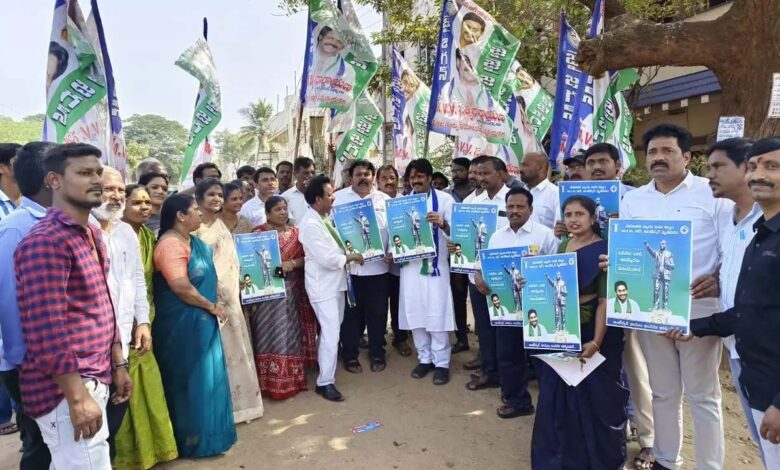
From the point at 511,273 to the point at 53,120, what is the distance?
11.9 feet

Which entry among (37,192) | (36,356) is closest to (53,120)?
(37,192)

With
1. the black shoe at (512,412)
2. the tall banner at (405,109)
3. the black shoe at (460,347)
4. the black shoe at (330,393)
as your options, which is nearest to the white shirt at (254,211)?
the black shoe at (330,393)

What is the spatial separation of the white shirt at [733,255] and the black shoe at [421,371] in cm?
276

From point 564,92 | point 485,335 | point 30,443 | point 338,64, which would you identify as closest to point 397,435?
point 485,335

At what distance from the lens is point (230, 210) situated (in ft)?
13.8

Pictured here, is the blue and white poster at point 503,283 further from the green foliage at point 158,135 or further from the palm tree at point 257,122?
the green foliage at point 158,135

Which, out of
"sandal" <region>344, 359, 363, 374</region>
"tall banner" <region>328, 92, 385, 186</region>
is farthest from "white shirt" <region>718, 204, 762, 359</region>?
"tall banner" <region>328, 92, 385, 186</region>

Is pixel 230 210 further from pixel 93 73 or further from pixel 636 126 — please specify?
pixel 636 126

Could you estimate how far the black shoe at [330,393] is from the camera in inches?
173

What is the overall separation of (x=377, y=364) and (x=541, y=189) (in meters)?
2.36

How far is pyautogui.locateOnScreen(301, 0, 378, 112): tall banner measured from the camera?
5398 millimetres

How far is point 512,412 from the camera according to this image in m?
3.92

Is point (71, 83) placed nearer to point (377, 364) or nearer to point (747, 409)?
point (377, 364)

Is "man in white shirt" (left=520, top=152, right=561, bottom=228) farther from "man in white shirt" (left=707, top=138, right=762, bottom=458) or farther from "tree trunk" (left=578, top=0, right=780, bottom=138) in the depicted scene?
"man in white shirt" (left=707, top=138, right=762, bottom=458)
